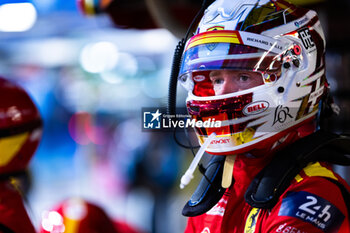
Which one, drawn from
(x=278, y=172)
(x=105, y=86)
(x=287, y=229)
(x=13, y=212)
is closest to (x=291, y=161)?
(x=278, y=172)

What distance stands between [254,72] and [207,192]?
292 millimetres

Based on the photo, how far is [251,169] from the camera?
112 cm

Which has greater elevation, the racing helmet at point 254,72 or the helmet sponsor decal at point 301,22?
the helmet sponsor decal at point 301,22

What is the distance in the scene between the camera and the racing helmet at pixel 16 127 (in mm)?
1577

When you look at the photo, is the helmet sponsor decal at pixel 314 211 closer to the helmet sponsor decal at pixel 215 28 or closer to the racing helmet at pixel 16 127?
the helmet sponsor decal at pixel 215 28

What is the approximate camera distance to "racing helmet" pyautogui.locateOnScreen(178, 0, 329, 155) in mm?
1052

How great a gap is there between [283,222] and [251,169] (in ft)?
0.68

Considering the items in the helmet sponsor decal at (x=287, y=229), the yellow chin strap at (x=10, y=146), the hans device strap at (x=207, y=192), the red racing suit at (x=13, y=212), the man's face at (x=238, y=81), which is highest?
the man's face at (x=238, y=81)

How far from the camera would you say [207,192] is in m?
1.12

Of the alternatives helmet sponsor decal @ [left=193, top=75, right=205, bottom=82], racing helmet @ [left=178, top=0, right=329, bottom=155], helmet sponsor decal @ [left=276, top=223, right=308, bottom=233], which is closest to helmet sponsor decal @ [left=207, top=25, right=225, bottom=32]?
racing helmet @ [left=178, top=0, right=329, bottom=155]

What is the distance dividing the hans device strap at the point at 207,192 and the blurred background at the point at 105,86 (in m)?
0.09

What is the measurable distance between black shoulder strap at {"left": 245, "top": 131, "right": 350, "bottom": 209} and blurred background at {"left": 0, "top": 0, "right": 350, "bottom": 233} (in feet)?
0.86

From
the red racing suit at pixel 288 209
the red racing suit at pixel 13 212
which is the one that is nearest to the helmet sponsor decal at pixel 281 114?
the red racing suit at pixel 288 209

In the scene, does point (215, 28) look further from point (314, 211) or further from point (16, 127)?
point (16, 127)
